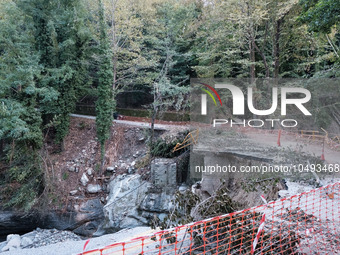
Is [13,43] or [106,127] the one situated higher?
[13,43]

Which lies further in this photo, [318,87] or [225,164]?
[318,87]

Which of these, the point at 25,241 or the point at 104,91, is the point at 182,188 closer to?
the point at 25,241

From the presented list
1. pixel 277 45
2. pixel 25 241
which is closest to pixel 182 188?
pixel 25 241

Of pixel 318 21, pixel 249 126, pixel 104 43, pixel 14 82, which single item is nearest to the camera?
pixel 318 21

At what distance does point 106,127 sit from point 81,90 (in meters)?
3.19

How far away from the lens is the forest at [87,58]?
34.7 feet

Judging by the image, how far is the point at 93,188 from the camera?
1194 cm

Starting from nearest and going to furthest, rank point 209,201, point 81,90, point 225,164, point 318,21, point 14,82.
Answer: point 209,201 → point 318,21 → point 225,164 → point 14,82 → point 81,90

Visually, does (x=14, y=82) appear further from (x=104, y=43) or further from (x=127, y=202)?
(x=127, y=202)

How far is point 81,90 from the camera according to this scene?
13891mm

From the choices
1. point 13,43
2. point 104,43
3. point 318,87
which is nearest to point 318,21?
point 318,87

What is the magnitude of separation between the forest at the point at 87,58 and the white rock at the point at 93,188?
65.5 inches

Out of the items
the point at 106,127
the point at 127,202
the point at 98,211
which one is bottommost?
the point at 98,211

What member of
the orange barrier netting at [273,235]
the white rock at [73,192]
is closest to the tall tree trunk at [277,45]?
the orange barrier netting at [273,235]
